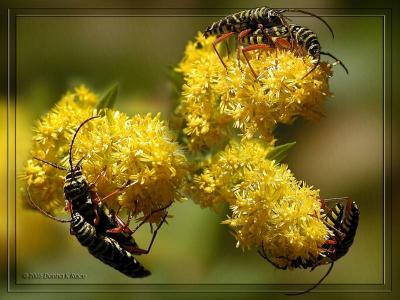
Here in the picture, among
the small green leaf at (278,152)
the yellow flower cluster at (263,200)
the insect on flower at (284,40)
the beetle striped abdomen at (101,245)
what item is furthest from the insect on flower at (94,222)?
the insect on flower at (284,40)

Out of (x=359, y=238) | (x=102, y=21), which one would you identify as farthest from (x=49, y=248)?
(x=359, y=238)

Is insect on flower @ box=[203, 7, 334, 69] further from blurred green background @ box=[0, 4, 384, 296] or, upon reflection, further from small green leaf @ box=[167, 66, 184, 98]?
blurred green background @ box=[0, 4, 384, 296]

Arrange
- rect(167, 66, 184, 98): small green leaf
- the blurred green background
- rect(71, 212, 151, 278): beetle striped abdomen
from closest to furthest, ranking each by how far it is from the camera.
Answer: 1. rect(71, 212, 151, 278): beetle striped abdomen
2. rect(167, 66, 184, 98): small green leaf
3. the blurred green background

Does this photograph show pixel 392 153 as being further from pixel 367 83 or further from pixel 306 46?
pixel 306 46

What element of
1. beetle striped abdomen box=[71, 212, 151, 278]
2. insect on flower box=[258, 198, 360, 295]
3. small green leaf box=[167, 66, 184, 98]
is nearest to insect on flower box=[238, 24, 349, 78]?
small green leaf box=[167, 66, 184, 98]

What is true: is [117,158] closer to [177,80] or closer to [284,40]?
[177,80]
